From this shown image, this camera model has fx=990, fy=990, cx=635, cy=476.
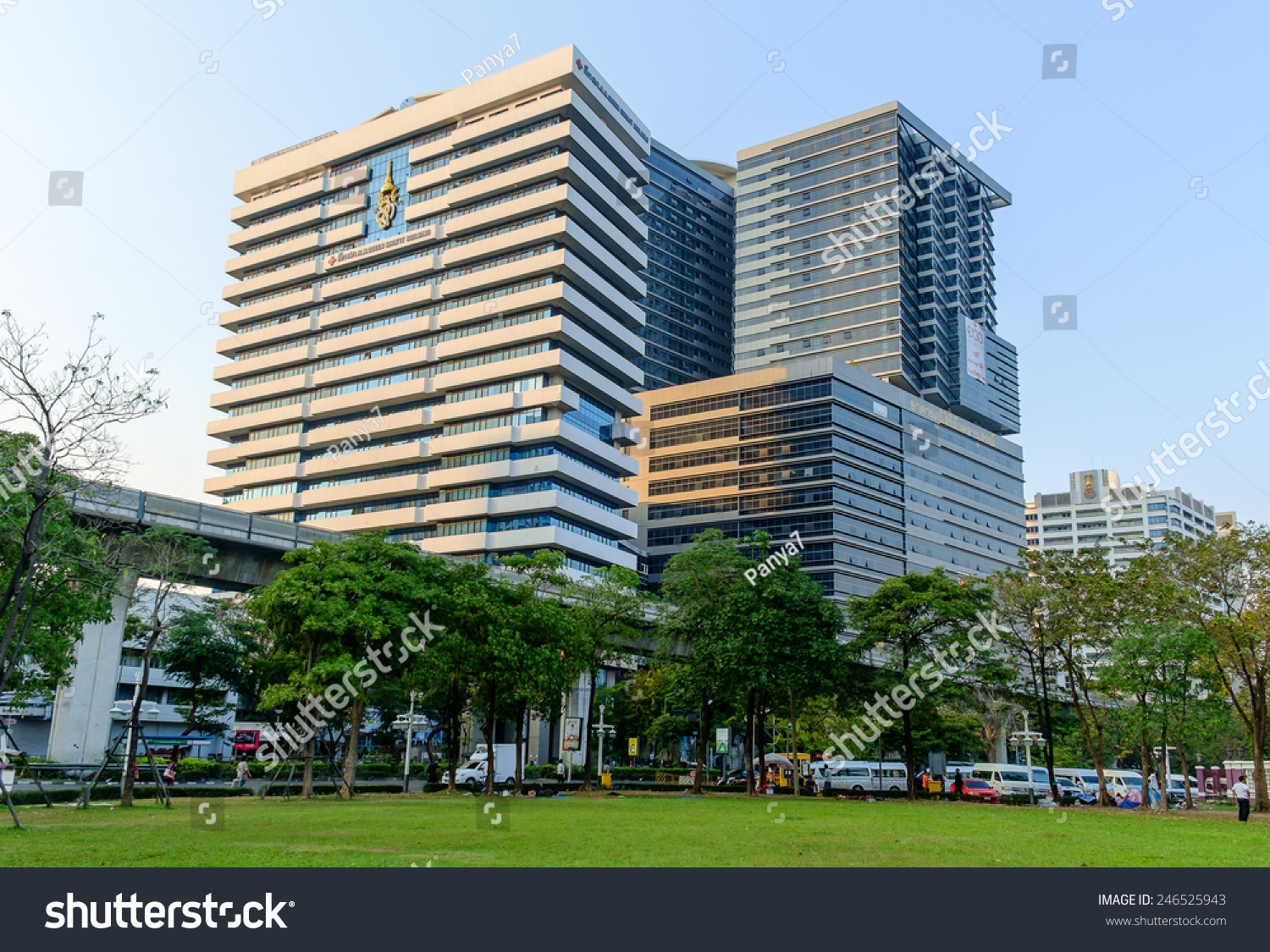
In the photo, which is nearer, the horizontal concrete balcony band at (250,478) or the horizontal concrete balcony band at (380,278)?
the horizontal concrete balcony band at (380,278)

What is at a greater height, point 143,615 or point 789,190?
point 789,190

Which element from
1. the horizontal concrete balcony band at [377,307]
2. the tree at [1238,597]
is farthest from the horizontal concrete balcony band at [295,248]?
the tree at [1238,597]

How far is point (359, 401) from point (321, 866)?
10681cm

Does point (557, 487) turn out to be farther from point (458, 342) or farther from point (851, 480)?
point (851, 480)

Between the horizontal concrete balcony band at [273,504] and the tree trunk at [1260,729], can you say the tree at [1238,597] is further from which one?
the horizontal concrete balcony band at [273,504]

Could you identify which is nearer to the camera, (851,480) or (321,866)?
A: (321,866)

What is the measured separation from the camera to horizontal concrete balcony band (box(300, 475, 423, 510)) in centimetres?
10931

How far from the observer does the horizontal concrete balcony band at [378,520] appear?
10756 cm

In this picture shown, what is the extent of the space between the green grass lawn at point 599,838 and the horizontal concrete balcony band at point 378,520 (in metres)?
73.6

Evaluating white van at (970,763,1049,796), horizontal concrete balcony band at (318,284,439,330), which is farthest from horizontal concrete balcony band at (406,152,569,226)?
white van at (970,763,1049,796)

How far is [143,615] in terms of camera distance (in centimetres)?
8219

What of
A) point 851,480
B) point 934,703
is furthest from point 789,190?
point 934,703

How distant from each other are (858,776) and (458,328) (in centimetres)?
7067
